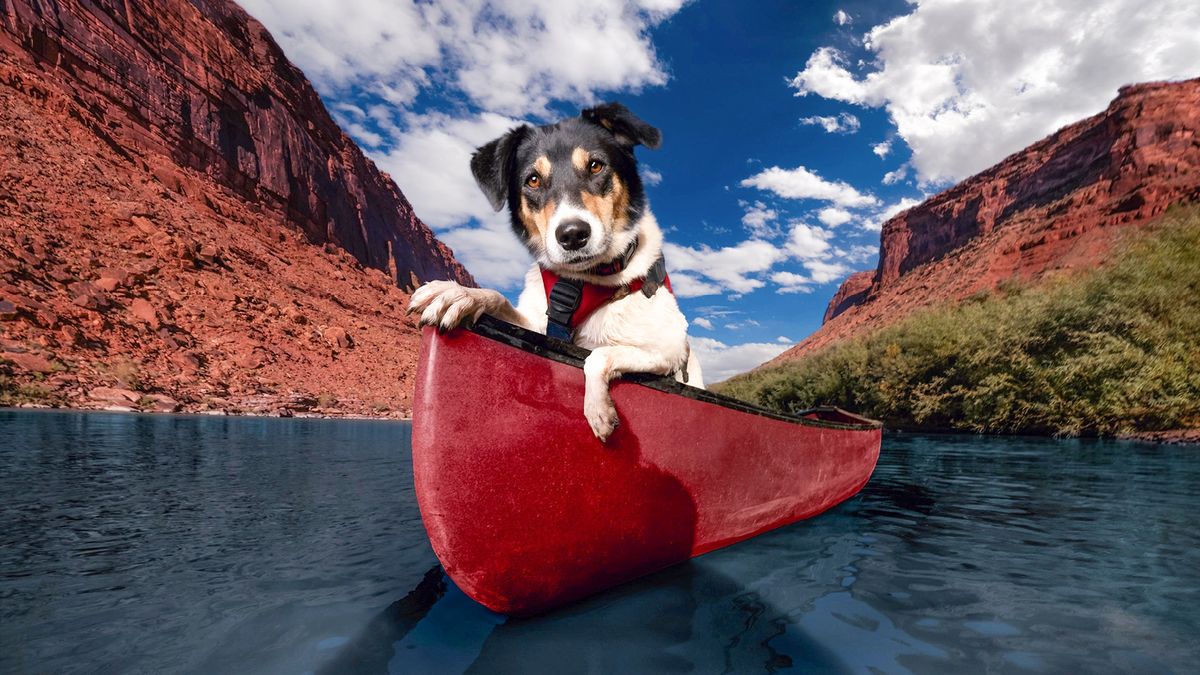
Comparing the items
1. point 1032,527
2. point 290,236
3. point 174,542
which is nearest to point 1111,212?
point 1032,527

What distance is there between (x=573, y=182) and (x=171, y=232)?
179ft

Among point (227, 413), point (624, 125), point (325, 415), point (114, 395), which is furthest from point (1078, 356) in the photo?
point (114, 395)

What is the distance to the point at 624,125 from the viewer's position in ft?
10.8

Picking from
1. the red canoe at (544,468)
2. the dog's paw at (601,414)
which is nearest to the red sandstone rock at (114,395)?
the red canoe at (544,468)

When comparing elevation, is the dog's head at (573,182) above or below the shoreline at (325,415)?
above

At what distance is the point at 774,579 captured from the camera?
3.44 m

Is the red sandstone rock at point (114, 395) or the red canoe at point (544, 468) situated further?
the red sandstone rock at point (114, 395)

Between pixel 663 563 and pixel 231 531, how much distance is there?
13.2ft

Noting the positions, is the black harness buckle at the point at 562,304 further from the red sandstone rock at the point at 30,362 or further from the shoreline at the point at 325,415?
the red sandstone rock at the point at 30,362

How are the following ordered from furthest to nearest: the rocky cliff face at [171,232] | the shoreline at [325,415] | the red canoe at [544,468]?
the rocky cliff face at [171,232], the shoreline at [325,415], the red canoe at [544,468]

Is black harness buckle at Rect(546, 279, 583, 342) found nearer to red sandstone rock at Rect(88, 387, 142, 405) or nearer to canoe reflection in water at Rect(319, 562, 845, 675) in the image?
canoe reflection in water at Rect(319, 562, 845, 675)

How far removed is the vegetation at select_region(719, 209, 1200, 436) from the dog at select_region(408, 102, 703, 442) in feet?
75.0

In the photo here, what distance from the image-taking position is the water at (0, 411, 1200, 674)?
2305 millimetres

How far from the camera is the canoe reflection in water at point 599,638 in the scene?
2.26m
